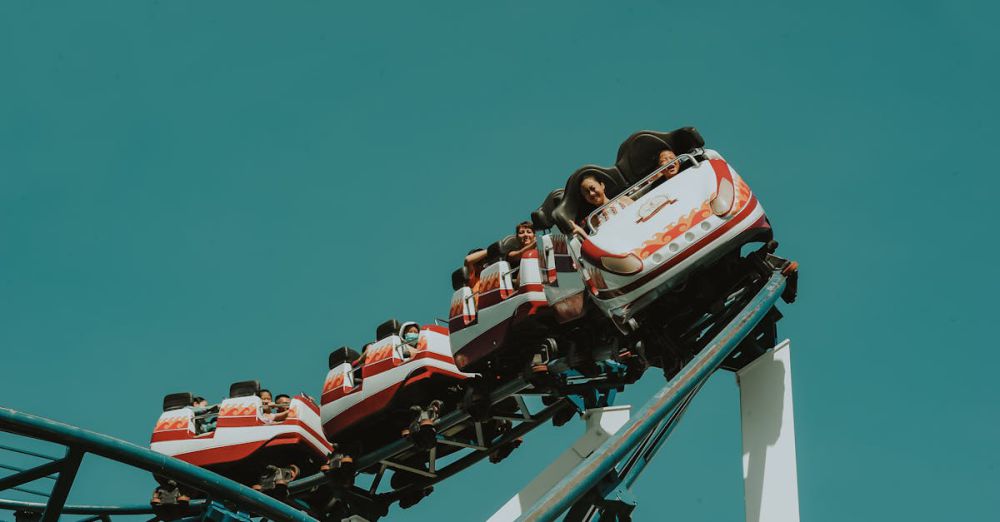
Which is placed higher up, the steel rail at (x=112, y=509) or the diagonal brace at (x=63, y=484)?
the steel rail at (x=112, y=509)

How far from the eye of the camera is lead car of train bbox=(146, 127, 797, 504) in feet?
45.0

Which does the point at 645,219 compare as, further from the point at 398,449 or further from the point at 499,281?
the point at 398,449

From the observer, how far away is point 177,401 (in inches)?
714

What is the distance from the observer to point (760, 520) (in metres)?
13.3

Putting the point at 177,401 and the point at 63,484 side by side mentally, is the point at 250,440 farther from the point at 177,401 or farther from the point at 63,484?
the point at 63,484

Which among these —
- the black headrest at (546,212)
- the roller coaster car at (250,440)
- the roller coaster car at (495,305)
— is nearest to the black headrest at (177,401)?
the roller coaster car at (250,440)

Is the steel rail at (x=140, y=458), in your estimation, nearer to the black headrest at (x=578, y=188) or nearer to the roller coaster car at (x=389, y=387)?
the roller coaster car at (x=389, y=387)

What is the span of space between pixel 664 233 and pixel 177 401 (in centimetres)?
731

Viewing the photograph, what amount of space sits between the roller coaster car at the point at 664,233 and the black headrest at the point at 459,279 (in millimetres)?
1870

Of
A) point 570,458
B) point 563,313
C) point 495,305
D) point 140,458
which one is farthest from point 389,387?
point 140,458

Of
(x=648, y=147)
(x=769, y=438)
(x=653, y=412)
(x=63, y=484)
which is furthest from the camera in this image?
(x=648, y=147)

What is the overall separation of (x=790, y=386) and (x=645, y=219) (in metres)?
2.19

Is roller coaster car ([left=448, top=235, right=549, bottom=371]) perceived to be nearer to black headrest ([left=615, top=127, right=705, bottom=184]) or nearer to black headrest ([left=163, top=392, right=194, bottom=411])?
black headrest ([left=615, top=127, right=705, bottom=184])

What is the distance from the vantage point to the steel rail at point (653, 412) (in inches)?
446
